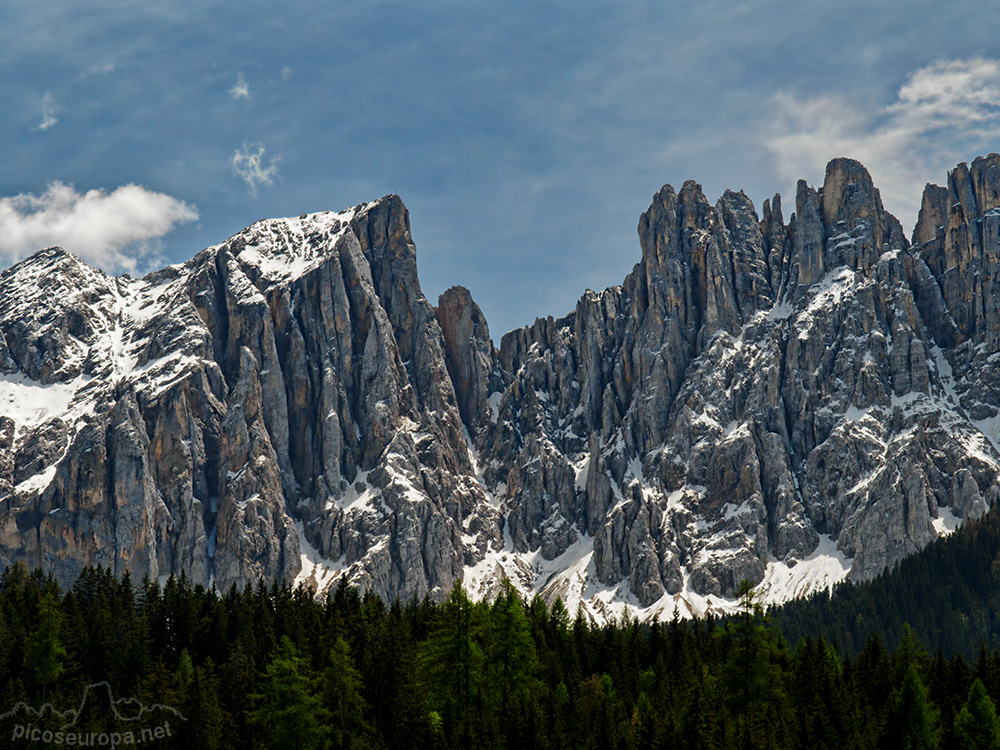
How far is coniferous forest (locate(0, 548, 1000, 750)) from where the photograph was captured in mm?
66500

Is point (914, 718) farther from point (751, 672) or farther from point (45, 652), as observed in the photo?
point (45, 652)

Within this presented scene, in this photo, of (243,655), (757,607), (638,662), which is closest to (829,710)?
(757,607)

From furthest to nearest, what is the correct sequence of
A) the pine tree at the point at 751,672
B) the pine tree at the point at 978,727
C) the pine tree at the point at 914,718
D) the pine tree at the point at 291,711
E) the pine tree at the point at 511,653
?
the pine tree at the point at 511,653
the pine tree at the point at 914,718
the pine tree at the point at 978,727
the pine tree at the point at 751,672
the pine tree at the point at 291,711

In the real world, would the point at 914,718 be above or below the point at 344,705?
below

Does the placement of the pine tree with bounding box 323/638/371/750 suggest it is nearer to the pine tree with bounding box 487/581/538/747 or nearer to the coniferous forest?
the coniferous forest

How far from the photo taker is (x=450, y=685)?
233 feet

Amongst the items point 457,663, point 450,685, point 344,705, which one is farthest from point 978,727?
point 344,705

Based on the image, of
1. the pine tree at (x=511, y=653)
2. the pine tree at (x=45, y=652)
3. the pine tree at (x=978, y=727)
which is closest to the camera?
the pine tree at (x=978, y=727)

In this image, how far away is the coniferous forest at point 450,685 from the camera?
218 ft


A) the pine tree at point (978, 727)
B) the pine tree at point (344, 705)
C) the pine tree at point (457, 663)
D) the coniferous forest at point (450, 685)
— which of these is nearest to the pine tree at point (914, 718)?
the coniferous forest at point (450, 685)

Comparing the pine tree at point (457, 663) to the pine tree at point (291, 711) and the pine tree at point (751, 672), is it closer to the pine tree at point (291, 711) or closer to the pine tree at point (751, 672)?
the pine tree at point (291, 711)

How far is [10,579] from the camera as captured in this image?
124 metres

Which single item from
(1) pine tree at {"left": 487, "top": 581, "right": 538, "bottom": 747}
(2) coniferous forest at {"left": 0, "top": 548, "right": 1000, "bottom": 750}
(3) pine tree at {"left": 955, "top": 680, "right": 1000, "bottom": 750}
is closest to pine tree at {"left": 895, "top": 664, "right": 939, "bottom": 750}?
(2) coniferous forest at {"left": 0, "top": 548, "right": 1000, "bottom": 750}

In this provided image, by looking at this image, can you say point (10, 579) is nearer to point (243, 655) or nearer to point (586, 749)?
point (243, 655)
